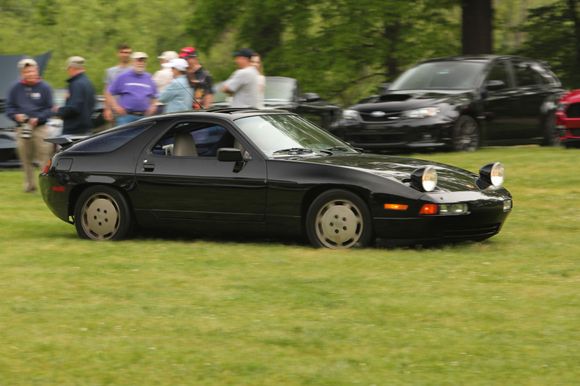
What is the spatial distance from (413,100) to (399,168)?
831 cm

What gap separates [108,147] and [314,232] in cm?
240

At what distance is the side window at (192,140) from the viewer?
1167 centimetres

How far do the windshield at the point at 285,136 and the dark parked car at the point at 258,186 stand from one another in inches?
0.6

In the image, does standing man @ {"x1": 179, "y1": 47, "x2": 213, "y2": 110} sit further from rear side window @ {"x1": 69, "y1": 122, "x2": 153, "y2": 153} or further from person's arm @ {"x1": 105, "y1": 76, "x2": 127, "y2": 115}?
rear side window @ {"x1": 69, "y1": 122, "x2": 153, "y2": 153}

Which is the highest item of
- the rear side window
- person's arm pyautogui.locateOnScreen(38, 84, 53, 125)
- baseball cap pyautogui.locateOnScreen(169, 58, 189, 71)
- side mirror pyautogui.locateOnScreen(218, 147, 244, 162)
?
baseball cap pyautogui.locateOnScreen(169, 58, 189, 71)

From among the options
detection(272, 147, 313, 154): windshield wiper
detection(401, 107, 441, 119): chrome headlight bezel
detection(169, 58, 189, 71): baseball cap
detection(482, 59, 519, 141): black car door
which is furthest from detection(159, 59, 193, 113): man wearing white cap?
detection(482, 59, 519, 141): black car door

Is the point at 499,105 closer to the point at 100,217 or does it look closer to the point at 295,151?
the point at 295,151

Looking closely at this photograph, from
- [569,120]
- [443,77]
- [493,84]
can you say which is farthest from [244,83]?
[569,120]

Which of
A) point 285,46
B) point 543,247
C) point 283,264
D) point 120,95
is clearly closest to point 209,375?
point 283,264

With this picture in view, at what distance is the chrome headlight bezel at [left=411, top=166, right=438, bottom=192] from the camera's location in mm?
10555

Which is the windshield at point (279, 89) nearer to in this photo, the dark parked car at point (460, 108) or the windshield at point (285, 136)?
the dark parked car at point (460, 108)

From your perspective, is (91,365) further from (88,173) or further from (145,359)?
A: (88,173)

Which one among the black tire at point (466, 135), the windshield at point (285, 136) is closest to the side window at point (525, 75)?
the black tire at point (466, 135)

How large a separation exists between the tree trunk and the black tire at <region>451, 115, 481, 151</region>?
30.4 ft
